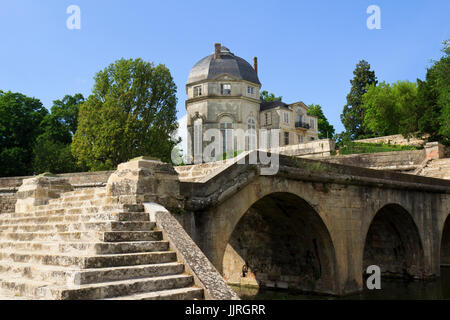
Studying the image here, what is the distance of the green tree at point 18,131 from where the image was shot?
29.7 metres

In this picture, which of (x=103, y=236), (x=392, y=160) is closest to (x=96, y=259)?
(x=103, y=236)

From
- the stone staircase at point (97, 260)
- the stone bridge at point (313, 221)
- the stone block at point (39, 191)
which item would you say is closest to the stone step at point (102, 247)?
the stone staircase at point (97, 260)

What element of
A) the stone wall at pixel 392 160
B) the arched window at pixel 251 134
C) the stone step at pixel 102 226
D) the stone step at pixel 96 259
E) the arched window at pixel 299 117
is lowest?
the stone step at pixel 96 259

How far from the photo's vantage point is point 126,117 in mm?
24547

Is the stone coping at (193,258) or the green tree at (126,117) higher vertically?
the green tree at (126,117)

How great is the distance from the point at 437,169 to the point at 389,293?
315 inches

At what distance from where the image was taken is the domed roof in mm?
34438

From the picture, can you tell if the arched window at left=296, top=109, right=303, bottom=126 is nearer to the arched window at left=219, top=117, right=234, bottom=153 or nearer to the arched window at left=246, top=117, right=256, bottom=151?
the arched window at left=246, top=117, right=256, bottom=151

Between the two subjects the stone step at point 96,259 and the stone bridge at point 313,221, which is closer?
the stone step at point 96,259

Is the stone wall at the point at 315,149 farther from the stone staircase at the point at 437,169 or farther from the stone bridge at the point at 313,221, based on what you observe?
the stone bridge at the point at 313,221

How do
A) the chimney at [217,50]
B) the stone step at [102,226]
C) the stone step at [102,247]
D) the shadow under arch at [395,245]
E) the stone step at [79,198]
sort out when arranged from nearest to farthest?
the stone step at [102,247] → the stone step at [102,226] → the stone step at [79,198] → the shadow under arch at [395,245] → the chimney at [217,50]

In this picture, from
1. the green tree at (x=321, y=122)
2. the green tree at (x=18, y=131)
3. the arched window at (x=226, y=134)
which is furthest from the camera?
the green tree at (x=321, y=122)

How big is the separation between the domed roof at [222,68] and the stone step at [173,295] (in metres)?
30.3
